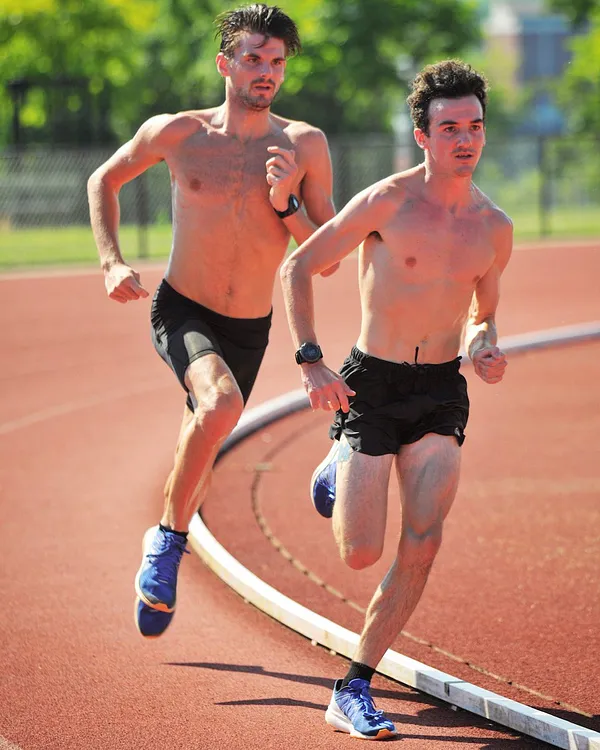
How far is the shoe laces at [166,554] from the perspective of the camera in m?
5.53

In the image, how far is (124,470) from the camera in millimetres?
9812

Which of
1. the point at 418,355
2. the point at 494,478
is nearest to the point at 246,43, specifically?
the point at 418,355

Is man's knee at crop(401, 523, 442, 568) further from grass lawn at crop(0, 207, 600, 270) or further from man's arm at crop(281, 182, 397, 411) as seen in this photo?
grass lawn at crop(0, 207, 600, 270)

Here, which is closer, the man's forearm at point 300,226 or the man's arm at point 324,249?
the man's arm at point 324,249

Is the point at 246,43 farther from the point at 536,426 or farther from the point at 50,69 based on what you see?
the point at 50,69

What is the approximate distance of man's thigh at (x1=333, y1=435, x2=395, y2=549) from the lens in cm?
495

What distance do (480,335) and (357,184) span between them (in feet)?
93.3

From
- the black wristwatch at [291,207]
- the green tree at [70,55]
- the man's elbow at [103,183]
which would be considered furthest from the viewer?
the green tree at [70,55]

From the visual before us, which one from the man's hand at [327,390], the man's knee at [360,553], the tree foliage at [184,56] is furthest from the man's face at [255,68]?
the tree foliage at [184,56]

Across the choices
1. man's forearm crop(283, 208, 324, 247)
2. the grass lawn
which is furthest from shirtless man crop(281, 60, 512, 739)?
the grass lawn

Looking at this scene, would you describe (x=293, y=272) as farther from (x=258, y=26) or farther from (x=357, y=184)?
(x=357, y=184)

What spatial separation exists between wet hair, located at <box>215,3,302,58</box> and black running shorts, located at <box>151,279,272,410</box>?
1.17m

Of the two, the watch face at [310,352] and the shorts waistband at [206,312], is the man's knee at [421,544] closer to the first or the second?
the watch face at [310,352]

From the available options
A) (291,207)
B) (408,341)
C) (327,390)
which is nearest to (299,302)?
(327,390)
